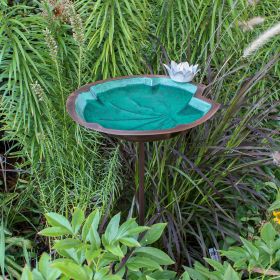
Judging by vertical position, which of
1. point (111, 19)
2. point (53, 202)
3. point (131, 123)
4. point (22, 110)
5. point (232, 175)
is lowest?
point (53, 202)

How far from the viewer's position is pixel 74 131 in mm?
2232

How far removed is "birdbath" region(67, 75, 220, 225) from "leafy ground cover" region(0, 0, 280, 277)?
0.28 metres

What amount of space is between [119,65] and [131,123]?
0.85m

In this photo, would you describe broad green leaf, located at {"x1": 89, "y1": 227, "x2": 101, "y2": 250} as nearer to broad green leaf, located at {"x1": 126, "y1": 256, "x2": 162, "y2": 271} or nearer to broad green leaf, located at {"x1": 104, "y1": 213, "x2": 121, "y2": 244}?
broad green leaf, located at {"x1": 104, "y1": 213, "x2": 121, "y2": 244}

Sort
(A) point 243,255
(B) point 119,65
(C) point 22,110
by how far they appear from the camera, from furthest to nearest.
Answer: (B) point 119,65
(C) point 22,110
(A) point 243,255

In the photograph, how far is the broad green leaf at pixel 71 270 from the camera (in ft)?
3.69

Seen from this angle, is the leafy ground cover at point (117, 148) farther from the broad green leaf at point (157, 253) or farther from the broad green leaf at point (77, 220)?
the broad green leaf at point (77, 220)

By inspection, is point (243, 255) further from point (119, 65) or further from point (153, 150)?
point (119, 65)

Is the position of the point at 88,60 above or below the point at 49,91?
above

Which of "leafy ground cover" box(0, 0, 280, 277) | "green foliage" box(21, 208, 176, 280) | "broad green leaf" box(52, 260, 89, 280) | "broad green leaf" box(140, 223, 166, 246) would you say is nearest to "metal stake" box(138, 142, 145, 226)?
"leafy ground cover" box(0, 0, 280, 277)

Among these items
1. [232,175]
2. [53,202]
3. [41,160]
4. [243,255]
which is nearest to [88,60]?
[41,160]

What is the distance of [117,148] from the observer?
2.16m

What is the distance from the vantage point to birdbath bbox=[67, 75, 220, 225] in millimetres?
1503

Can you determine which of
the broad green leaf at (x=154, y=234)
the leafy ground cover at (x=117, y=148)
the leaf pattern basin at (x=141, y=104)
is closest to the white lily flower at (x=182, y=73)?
the leaf pattern basin at (x=141, y=104)
